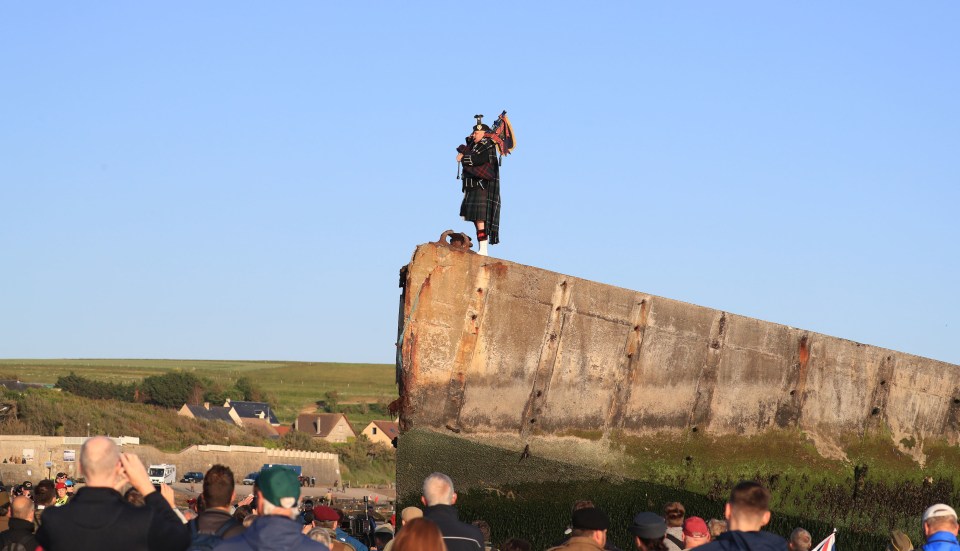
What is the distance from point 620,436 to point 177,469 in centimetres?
6093

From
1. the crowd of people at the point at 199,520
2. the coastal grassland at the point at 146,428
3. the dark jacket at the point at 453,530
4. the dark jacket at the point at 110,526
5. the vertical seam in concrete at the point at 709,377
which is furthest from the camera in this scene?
the coastal grassland at the point at 146,428

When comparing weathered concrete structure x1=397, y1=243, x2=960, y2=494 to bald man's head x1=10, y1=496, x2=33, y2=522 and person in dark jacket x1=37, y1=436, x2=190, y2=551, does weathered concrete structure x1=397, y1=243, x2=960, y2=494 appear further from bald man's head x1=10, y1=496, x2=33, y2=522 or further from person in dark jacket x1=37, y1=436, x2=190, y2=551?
person in dark jacket x1=37, y1=436, x2=190, y2=551

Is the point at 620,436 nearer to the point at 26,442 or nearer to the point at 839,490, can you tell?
the point at 839,490

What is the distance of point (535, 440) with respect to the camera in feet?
39.3

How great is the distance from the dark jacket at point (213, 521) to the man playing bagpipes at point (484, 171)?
743 cm

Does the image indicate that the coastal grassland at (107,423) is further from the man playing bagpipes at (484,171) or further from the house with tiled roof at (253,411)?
Result: the man playing bagpipes at (484,171)

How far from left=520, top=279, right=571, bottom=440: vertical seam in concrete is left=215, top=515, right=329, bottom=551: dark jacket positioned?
727cm

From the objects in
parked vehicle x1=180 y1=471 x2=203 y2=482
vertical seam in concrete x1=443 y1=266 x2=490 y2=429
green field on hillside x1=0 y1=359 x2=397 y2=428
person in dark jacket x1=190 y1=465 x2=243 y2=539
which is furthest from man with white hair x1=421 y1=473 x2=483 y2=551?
green field on hillside x1=0 y1=359 x2=397 y2=428

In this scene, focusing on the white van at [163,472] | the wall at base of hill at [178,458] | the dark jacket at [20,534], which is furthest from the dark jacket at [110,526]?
the white van at [163,472]

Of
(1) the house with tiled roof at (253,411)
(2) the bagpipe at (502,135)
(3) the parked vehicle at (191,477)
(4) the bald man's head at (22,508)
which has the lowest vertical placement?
(3) the parked vehicle at (191,477)

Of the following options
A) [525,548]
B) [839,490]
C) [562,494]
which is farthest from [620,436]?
[525,548]

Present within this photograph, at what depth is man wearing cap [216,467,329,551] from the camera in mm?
4645

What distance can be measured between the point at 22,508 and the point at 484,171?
6.60 metres

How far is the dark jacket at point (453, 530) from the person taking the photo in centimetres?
641
